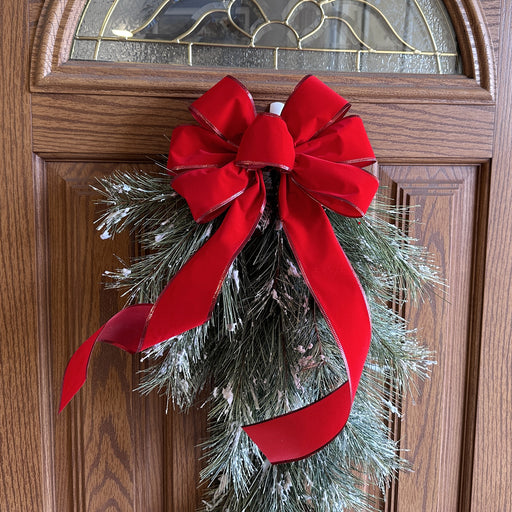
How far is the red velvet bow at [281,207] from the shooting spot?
48cm

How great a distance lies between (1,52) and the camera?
23.3 inches

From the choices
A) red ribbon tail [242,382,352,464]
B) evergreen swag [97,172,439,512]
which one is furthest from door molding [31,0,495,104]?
red ribbon tail [242,382,352,464]

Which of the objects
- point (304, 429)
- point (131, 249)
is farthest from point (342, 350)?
point (131, 249)

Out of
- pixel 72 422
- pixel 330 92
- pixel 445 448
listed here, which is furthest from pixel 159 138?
pixel 445 448

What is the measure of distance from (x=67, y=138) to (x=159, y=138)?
0.35 ft

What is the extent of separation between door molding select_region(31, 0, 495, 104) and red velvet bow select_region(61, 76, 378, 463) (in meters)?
0.09

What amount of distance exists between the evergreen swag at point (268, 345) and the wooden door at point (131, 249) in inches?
3.1

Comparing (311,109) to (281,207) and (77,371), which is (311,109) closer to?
(281,207)

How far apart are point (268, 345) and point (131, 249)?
21 cm

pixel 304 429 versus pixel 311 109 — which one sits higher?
pixel 311 109

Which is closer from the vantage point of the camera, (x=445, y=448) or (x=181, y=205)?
(x=181, y=205)

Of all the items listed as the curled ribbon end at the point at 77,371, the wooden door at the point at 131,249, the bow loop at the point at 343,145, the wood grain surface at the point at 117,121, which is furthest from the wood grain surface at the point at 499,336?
the curled ribbon end at the point at 77,371

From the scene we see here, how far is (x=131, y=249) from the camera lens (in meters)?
0.64

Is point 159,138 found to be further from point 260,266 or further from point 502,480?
point 502,480
